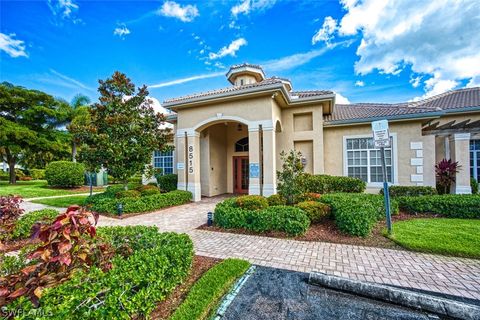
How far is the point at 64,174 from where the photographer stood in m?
16.8

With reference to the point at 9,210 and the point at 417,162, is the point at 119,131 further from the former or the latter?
the point at 417,162

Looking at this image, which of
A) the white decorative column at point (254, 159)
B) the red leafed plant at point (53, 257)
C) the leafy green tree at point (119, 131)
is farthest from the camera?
the white decorative column at point (254, 159)

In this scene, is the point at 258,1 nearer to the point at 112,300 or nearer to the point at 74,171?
the point at 112,300

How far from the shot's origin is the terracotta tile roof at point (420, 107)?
33.7 ft

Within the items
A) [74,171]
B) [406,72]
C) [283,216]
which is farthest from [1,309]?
[74,171]

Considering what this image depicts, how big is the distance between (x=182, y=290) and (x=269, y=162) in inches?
280

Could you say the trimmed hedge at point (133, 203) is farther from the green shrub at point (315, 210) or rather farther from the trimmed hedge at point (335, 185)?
the trimmed hedge at point (335, 185)

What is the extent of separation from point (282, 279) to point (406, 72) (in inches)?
581

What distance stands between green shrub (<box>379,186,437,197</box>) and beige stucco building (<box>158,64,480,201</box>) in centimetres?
74

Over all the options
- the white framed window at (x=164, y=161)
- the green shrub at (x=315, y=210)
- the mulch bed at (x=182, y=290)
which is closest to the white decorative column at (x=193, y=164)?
the white framed window at (x=164, y=161)

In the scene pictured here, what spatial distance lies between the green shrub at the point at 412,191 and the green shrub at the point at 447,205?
1649 mm

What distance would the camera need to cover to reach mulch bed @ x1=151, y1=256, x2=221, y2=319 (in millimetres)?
2664

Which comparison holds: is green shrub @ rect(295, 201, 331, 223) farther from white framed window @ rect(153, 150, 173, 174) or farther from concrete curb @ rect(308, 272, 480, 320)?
Answer: white framed window @ rect(153, 150, 173, 174)

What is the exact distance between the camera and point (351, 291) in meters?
3.16
